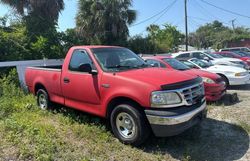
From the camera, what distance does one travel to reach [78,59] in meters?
6.55

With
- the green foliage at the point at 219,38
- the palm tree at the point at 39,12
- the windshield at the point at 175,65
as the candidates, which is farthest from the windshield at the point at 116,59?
the green foliage at the point at 219,38

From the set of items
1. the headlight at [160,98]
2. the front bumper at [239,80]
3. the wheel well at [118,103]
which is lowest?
the front bumper at [239,80]

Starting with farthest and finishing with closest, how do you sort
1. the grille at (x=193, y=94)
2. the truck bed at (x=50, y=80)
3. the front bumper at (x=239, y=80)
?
the front bumper at (x=239, y=80) → the truck bed at (x=50, y=80) → the grille at (x=193, y=94)

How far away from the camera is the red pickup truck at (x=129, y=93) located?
4934 millimetres

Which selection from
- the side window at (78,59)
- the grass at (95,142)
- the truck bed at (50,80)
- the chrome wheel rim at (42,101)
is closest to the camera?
the grass at (95,142)

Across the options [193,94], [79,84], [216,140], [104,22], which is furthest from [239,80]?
[104,22]

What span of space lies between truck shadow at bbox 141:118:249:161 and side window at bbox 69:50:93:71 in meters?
2.21

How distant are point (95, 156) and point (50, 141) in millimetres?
959

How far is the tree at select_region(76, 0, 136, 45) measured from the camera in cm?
2106

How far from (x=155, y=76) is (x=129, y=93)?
1.98ft

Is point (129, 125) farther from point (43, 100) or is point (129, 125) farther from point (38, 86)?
point (38, 86)

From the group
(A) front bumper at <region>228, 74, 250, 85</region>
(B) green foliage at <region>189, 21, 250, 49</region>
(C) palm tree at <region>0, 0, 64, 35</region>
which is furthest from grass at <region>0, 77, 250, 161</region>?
(B) green foliage at <region>189, 21, 250, 49</region>

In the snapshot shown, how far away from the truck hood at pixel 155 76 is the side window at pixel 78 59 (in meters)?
1.06

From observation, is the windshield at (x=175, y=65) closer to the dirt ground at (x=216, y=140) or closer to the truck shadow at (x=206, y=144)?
the dirt ground at (x=216, y=140)
